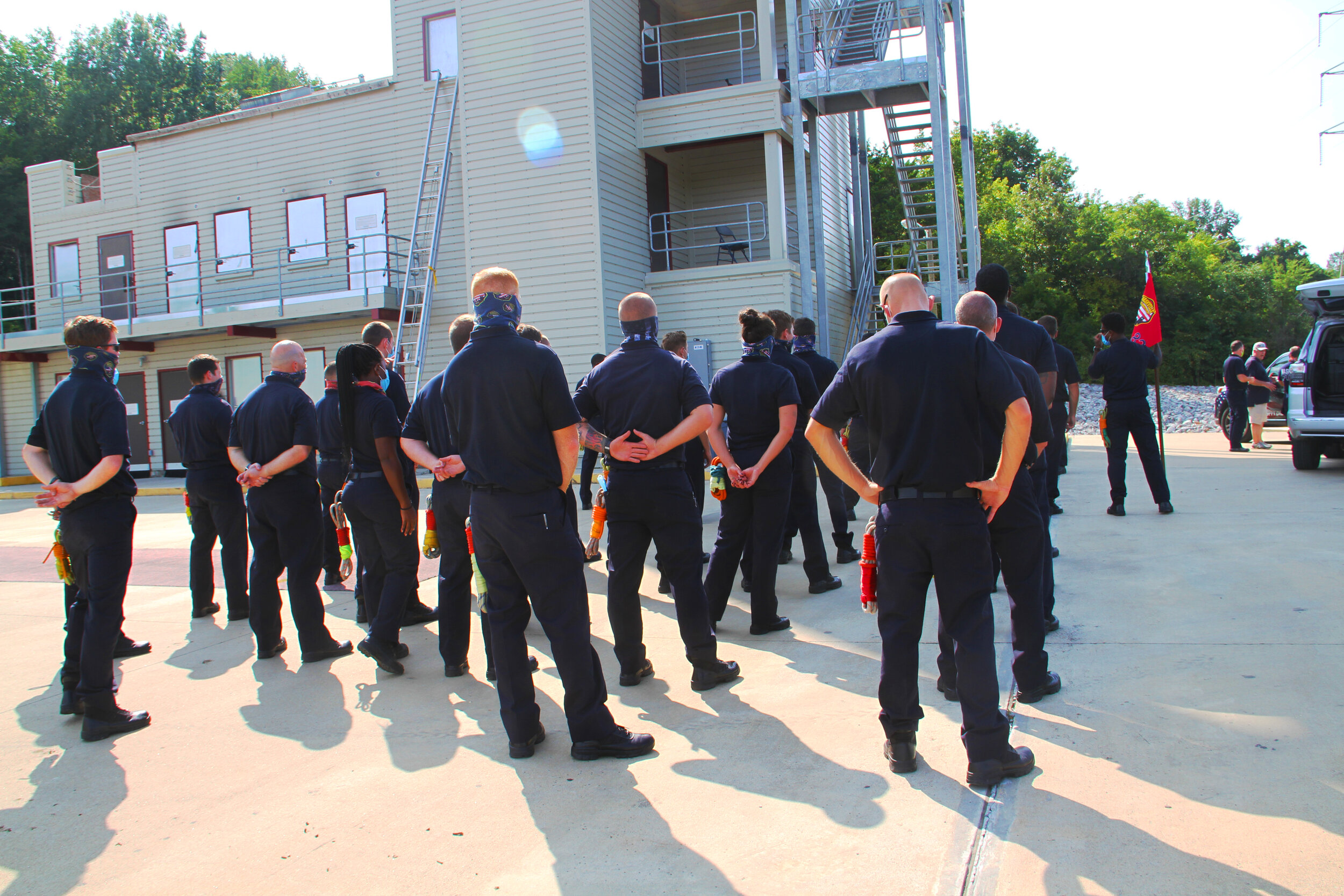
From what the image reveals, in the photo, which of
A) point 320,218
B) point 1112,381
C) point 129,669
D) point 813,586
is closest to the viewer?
point 129,669

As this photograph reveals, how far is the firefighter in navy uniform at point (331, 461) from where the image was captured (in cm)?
583

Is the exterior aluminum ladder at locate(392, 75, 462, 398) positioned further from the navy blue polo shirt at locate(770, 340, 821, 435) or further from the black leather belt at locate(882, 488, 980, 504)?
the black leather belt at locate(882, 488, 980, 504)

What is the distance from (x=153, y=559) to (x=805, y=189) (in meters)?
11.3

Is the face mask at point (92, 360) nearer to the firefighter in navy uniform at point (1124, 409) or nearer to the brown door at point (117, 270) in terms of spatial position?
the firefighter in navy uniform at point (1124, 409)

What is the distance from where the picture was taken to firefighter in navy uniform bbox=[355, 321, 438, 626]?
5.57m

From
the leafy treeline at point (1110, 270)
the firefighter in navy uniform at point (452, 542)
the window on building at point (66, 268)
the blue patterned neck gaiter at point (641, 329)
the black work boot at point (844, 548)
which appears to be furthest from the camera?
the leafy treeline at point (1110, 270)

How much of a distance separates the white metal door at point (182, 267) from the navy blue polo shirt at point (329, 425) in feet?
52.6

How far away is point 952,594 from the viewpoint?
3262mm

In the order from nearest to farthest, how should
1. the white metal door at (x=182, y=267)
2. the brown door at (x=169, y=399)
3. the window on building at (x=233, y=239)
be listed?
the window on building at (x=233, y=239), the white metal door at (x=182, y=267), the brown door at (x=169, y=399)

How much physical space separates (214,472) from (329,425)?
3.83 ft

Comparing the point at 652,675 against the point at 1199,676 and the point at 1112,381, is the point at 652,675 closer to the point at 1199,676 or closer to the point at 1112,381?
the point at 1199,676

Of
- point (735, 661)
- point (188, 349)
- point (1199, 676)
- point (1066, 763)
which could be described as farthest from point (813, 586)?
point (188, 349)

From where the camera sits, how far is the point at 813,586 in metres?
6.47

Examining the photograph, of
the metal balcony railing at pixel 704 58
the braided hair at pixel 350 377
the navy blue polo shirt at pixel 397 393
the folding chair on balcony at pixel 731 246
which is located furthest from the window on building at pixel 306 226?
the braided hair at pixel 350 377
